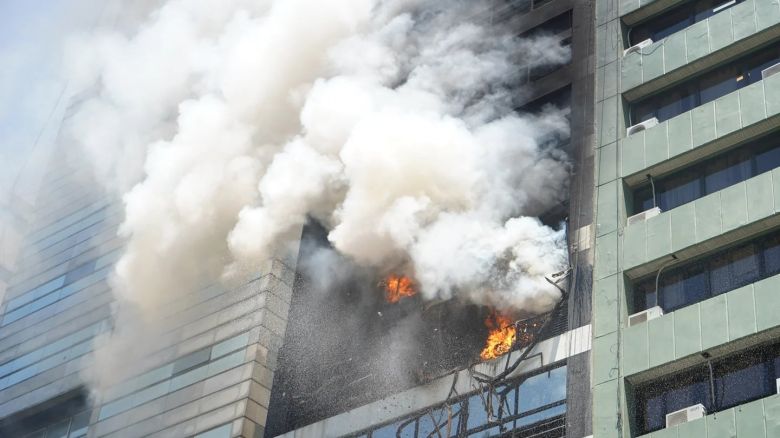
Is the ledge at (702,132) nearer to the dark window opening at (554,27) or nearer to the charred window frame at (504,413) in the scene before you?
the charred window frame at (504,413)

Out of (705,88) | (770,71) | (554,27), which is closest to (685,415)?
(770,71)

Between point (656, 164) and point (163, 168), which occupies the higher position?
point (163, 168)

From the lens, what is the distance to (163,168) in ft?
149

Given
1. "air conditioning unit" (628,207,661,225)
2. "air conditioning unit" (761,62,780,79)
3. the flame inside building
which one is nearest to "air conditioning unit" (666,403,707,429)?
the flame inside building

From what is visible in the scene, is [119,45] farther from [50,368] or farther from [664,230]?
[664,230]

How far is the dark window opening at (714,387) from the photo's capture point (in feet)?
82.4

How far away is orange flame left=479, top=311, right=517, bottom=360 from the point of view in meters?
31.3

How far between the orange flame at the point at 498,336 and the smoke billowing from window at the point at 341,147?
1.33 ft

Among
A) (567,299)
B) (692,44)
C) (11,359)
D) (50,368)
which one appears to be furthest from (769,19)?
(11,359)

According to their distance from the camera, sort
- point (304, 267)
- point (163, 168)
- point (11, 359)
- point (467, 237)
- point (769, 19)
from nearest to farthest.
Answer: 1. point (769, 19)
2. point (467, 237)
3. point (304, 267)
4. point (163, 168)
5. point (11, 359)

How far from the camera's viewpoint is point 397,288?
35.4m

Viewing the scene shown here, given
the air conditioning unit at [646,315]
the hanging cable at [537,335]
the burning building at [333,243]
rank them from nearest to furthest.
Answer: the air conditioning unit at [646,315] < the hanging cable at [537,335] < the burning building at [333,243]

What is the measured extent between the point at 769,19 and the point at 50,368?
93.9ft

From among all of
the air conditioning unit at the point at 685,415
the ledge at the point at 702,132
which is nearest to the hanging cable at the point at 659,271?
the ledge at the point at 702,132
